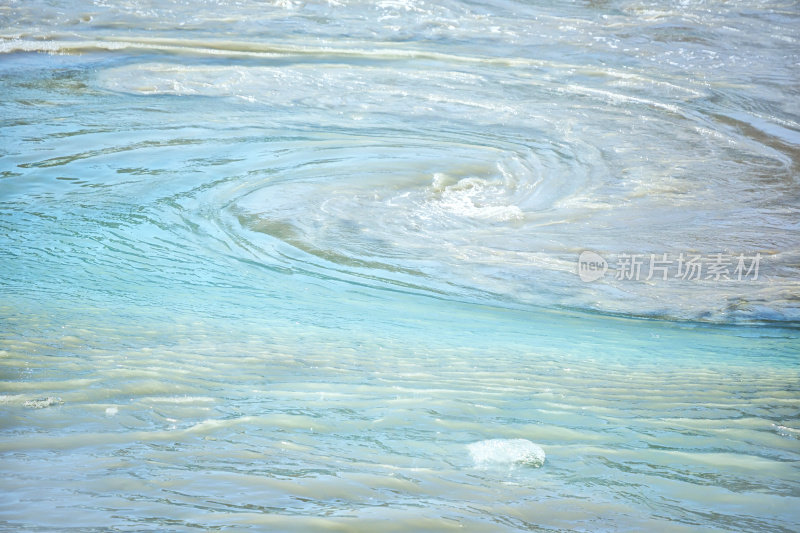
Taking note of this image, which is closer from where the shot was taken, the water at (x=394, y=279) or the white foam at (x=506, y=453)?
the water at (x=394, y=279)

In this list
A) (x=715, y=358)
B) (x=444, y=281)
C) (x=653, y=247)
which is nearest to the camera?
(x=715, y=358)

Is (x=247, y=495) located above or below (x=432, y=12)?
below

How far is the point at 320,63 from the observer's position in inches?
370

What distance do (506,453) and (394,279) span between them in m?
2.53

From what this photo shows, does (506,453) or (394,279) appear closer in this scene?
(506,453)

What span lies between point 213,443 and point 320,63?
8190 mm

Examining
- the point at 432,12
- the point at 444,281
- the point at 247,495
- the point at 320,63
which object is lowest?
the point at 444,281

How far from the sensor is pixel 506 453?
184cm

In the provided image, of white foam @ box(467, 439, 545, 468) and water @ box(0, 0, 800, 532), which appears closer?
water @ box(0, 0, 800, 532)

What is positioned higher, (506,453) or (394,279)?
(506,453)

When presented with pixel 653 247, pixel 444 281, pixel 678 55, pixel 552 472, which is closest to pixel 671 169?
pixel 653 247

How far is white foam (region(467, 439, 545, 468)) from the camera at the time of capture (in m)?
1.81

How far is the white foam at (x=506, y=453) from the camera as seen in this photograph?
181 centimetres

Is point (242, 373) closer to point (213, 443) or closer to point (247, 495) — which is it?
point (213, 443)
